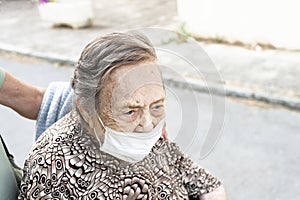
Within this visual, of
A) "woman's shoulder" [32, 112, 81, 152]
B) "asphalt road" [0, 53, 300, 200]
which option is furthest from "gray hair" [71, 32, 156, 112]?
"asphalt road" [0, 53, 300, 200]

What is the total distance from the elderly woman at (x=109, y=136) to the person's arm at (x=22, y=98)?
1.31ft

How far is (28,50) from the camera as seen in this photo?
6234mm

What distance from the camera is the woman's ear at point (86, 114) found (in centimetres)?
130

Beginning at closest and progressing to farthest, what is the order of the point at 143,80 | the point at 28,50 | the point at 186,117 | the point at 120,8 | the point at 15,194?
the point at 143,80
the point at 186,117
the point at 15,194
the point at 28,50
the point at 120,8

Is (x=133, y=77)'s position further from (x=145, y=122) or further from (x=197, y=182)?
(x=197, y=182)

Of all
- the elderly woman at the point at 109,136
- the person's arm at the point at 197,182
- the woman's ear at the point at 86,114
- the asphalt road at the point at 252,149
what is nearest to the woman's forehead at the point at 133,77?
the elderly woman at the point at 109,136

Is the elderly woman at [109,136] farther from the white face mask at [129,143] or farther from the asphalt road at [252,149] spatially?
the asphalt road at [252,149]

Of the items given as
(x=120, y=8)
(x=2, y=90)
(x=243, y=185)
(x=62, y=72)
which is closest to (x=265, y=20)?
(x=62, y=72)

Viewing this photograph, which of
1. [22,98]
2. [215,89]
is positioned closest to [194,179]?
[215,89]

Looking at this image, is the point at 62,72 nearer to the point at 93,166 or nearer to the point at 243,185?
the point at 243,185

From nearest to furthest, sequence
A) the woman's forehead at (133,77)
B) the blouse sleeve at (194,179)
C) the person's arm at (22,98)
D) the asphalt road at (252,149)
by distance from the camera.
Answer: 1. the woman's forehead at (133,77)
2. the blouse sleeve at (194,179)
3. the person's arm at (22,98)
4. the asphalt road at (252,149)

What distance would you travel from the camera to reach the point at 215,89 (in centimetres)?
150

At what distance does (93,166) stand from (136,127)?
0.56 feet

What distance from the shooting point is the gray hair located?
48.2 inches
